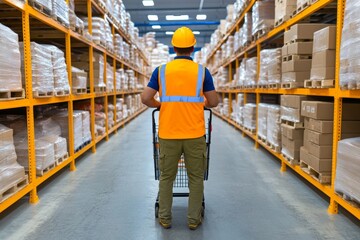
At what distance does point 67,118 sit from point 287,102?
365 cm

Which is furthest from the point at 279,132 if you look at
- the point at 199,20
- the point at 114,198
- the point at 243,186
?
the point at 199,20

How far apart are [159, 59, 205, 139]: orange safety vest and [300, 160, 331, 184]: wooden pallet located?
1.80 metres

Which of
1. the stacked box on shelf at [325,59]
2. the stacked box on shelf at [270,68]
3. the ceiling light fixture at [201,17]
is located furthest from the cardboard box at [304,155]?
the ceiling light fixture at [201,17]

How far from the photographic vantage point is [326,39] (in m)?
4.11

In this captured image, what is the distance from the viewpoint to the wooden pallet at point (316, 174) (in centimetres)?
412

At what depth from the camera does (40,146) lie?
4.66 metres

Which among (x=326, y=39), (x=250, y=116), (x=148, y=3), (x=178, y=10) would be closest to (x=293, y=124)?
(x=326, y=39)

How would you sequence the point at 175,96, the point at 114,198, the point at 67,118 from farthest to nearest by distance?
1. the point at 67,118
2. the point at 114,198
3. the point at 175,96

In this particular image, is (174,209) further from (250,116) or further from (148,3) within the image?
(148,3)

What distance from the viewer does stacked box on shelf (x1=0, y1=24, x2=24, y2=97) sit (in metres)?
3.58

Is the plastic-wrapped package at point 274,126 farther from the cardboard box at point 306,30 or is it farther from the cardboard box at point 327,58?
the cardboard box at point 327,58

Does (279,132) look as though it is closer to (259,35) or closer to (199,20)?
(259,35)

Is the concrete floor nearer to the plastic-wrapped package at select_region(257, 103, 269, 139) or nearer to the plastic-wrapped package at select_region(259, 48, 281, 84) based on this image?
the plastic-wrapped package at select_region(257, 103, 269, 139)

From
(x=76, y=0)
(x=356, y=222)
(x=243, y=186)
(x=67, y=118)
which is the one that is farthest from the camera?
(x=76, y=0)
